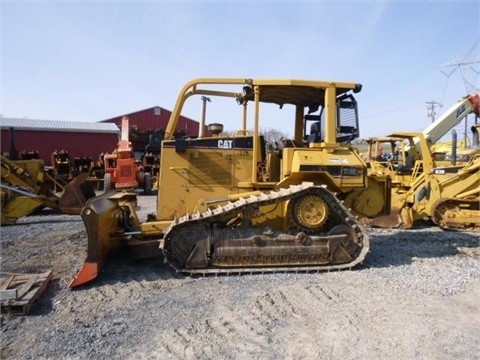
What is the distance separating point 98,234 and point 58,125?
2691 centimetres

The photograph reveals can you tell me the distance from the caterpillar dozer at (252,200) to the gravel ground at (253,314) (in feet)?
1.05

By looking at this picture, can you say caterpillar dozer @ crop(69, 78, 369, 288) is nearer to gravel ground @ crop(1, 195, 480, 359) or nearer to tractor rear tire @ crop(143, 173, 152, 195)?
gravel ground @ crop(1, 195, 480, 359)

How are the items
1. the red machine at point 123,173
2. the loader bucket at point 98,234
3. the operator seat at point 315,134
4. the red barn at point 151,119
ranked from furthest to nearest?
Answer: the red barn at point 151,119 < the red machine at point 123,173 < the operator seat at point 315,134 < the loader bucket at point 98,234

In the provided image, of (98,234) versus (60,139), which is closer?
(98,234)

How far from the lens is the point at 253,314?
4242 millimetres

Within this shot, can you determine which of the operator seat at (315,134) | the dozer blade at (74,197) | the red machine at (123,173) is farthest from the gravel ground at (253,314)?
the red machine at (123,173)

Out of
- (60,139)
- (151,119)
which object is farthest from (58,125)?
(151,119)

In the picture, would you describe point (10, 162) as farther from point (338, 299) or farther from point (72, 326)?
point (338, 299)

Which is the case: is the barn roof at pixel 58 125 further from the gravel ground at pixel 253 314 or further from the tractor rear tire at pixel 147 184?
the gravel ground at pixel 253 314

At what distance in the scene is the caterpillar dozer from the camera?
557 cm

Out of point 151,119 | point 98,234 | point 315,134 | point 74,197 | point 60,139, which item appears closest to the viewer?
point 98,234

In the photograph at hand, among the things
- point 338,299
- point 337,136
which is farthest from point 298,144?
point 338,299

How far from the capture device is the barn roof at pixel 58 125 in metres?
26.8

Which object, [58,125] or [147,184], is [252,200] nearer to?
[147,184]
